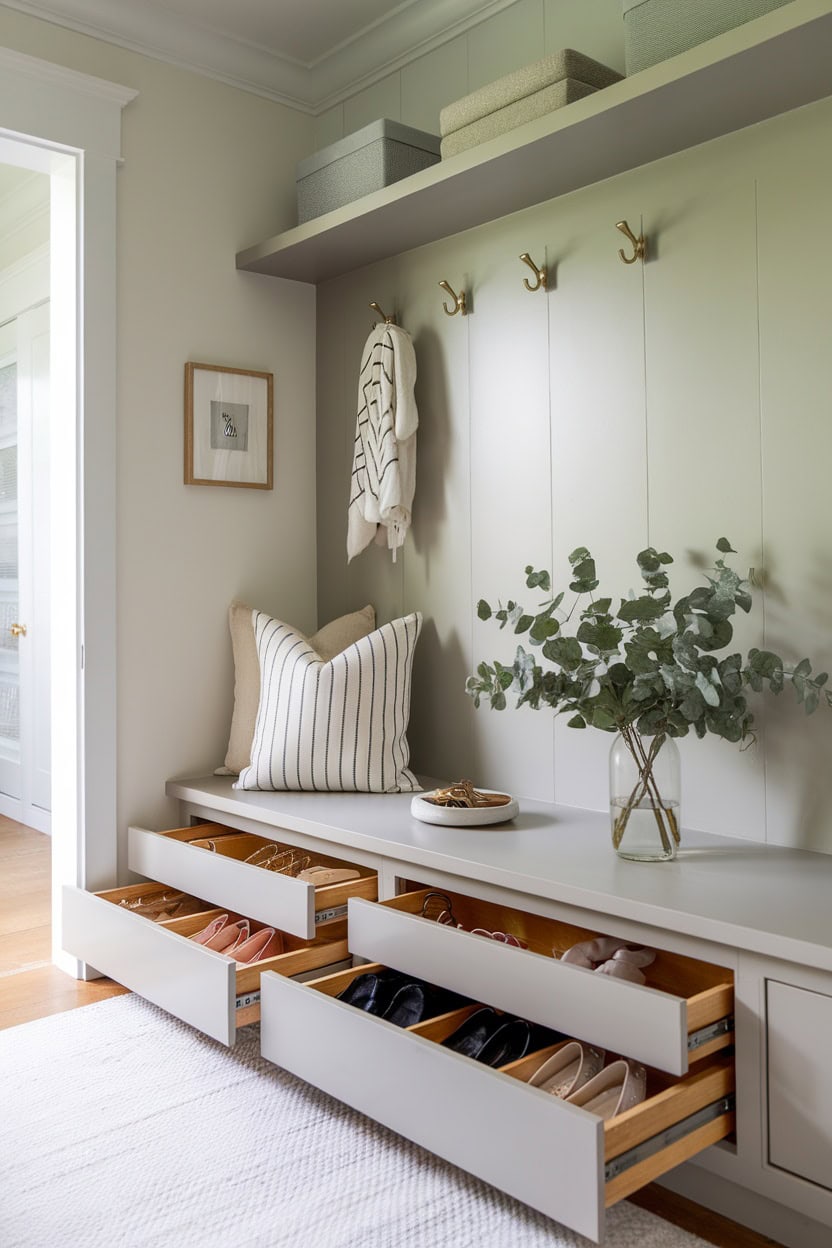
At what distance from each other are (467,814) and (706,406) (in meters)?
0.97

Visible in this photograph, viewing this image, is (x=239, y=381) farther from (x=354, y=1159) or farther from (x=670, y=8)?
(x=354, y=1159)

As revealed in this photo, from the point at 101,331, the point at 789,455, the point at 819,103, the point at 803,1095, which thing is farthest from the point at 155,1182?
the point at 819,103

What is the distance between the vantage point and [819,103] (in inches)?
76.4

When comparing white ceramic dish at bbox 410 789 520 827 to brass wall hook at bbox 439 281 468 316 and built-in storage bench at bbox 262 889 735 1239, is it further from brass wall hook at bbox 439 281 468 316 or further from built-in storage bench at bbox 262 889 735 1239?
brass wall hook at bbox 439 281 468 316

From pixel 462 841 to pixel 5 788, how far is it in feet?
10.9

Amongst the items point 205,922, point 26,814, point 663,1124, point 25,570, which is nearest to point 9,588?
point 25,570

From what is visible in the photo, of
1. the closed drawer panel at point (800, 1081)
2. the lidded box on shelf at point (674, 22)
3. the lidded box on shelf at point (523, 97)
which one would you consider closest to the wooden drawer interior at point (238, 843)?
the closed drawer panel at point (800, 1081)

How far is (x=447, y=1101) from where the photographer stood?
157cm

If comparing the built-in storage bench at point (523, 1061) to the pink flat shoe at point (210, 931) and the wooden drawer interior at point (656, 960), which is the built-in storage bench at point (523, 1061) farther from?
the pink flat shoe at point (210, 931)

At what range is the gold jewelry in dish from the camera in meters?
2.29

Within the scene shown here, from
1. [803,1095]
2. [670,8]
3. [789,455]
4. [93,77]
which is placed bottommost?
[803,1095]

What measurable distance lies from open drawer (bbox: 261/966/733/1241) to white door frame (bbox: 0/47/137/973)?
1.02 m

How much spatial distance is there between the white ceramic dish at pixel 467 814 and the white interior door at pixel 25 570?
8.61 feet

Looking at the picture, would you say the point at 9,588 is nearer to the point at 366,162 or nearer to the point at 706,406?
the point at 366,162
